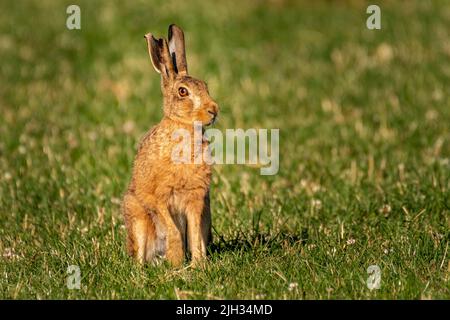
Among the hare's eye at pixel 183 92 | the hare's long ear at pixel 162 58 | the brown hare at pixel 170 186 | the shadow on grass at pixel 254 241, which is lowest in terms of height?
the shadow on grass at pixel 254 241

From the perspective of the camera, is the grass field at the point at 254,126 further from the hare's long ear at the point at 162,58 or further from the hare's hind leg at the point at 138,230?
the hare's long ear at the point at 162,58

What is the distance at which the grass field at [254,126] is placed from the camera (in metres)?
5.89

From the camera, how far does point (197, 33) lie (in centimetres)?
1414

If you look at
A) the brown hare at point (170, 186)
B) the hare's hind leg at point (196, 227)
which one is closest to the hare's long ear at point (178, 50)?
the brown hare at point (170, 186)

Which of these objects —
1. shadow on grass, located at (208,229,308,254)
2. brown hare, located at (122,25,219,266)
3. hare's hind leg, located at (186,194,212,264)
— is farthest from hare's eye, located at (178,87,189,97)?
shadow on grass, located at (208,229,308,254)

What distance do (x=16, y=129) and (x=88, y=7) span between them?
5.61m

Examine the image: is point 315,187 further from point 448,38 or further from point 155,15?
point 155,15

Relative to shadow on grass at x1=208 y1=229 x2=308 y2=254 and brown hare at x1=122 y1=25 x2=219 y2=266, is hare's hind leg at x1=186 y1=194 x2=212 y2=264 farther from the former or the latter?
shadow on grass at x1=208 y1=229 x2=308 y2=254

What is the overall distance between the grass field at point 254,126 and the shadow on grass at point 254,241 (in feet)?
0.08

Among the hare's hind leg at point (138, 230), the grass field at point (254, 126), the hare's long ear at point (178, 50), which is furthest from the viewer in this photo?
the hare's long ear at point (178, 50)

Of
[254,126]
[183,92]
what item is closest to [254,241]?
[183,92]

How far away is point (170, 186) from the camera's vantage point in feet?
19.8

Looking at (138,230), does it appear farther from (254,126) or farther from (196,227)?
(254,126)
